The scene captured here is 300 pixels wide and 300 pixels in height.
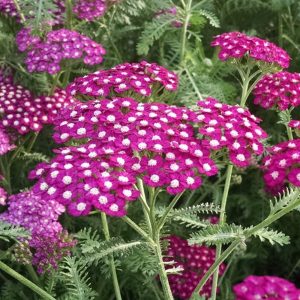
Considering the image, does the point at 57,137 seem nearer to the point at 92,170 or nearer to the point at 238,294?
the point at 92,170

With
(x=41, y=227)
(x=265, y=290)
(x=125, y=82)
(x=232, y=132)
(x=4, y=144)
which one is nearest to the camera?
(x=265, y=290)

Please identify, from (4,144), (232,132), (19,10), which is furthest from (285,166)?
(19,10)

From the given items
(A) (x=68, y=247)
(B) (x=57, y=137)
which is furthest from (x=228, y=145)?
(A) (x=68, y=247)

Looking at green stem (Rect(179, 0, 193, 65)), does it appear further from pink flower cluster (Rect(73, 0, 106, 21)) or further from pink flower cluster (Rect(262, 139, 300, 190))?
pink flower cluster (Rect(262, 139, 300, 190))

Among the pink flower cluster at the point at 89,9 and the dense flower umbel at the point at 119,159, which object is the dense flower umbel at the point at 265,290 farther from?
the pink flower cluster at the point at 89,9

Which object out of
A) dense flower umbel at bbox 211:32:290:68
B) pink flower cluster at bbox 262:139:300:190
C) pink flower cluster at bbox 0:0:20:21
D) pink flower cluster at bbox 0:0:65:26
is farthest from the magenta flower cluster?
pink flower cluster at bbox 0:0:20:21

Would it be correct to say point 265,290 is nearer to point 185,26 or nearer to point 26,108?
point 26,108
